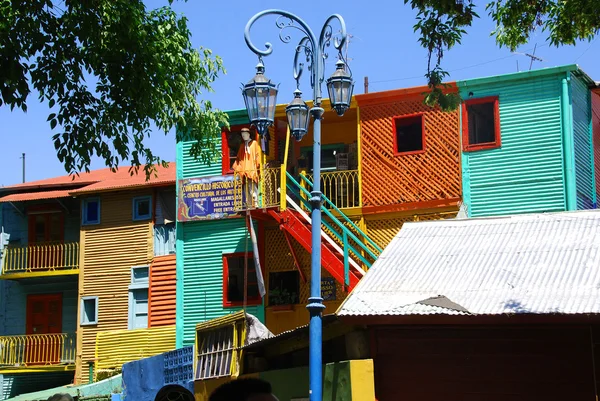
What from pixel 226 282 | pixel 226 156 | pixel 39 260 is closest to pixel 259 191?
pixel 226 156

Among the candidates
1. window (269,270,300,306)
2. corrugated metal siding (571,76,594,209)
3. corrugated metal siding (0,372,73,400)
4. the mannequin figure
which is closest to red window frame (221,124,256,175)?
the mannequin figure

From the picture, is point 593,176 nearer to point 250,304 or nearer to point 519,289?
point 250,304

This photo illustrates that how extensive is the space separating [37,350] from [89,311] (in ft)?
7.54

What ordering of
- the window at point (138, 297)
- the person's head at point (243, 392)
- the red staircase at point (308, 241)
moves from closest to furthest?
the person's head at point (243, 392) < the red staircase at point (308, 241) < the window at point (138, 297)

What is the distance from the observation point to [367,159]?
914 inches

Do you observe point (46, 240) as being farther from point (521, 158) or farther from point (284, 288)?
point (521, 158)

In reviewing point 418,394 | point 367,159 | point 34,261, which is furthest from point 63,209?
point 418,394

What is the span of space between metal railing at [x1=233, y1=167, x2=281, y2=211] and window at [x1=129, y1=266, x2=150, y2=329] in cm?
609

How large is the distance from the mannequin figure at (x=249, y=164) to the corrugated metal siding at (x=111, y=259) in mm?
6198

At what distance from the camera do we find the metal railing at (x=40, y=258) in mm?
29781

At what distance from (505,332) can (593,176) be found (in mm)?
10593

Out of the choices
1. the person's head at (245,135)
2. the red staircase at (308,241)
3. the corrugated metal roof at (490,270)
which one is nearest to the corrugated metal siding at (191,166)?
the person's head at (245,135)

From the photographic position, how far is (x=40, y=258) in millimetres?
30344

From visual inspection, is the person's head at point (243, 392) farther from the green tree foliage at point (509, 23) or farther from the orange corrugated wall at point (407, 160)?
the orange corrugated wall at point (407, 160)
